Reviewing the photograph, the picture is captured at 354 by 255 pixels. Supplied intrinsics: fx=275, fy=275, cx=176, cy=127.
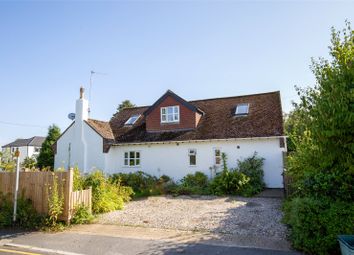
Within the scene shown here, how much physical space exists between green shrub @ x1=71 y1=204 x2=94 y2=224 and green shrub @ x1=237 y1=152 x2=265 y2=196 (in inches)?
391

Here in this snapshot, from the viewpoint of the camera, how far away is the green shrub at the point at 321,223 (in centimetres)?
657

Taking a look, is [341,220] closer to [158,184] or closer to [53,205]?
[53,205]

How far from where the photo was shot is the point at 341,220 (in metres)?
6.57

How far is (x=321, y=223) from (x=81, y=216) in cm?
797

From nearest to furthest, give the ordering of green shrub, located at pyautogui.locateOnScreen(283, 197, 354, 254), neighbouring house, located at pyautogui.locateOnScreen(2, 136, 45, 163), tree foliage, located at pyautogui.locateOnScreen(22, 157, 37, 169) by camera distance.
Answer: green shrub, located at pyautogui.locateOnScreen(283, 197, 354, 254) → tree foliage, located at pyautogui.locateOnScreen(22, 157, 37, 169) → neighbouring house, located at pyautogui.locateOnScreen(2, 136, 45, 163)

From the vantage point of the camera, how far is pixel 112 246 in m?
7.68

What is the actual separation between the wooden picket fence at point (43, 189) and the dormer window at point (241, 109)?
45.4 ft

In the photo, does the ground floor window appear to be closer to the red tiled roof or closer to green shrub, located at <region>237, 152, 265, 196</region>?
the red tiled roof

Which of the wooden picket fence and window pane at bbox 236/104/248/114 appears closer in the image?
the wooden picket fence

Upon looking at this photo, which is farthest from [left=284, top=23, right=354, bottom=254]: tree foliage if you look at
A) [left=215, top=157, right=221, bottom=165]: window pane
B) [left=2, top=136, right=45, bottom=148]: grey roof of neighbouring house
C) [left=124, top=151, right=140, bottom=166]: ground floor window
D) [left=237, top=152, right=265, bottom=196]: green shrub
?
[left=2, top=136, right=45, bottom=148]: grey roof of neighbouring house

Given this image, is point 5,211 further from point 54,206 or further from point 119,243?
point 119,243

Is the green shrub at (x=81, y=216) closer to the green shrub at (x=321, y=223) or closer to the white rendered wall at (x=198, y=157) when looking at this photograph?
the green shrub at (x=321, y=223)

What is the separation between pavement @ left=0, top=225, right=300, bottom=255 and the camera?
7219 millimetres

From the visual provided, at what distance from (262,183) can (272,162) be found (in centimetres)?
157
